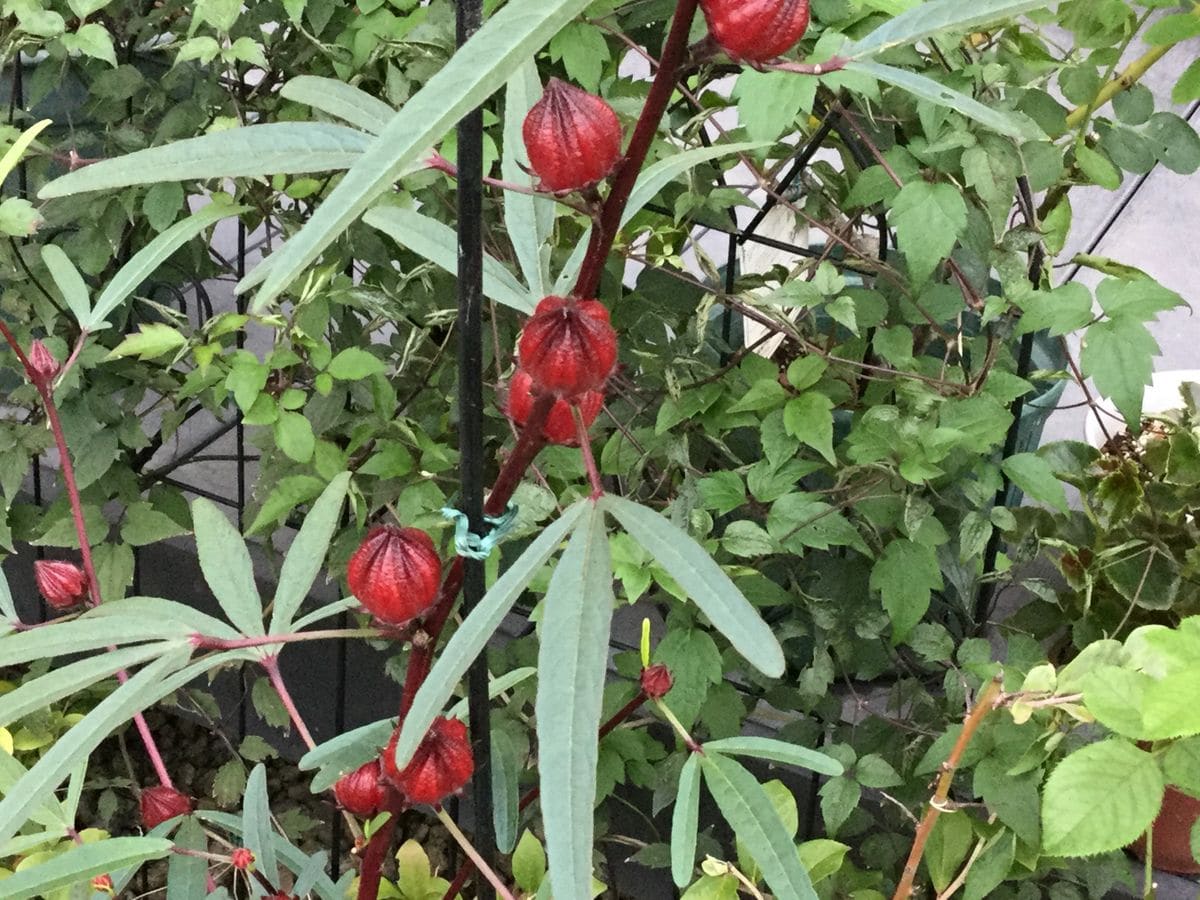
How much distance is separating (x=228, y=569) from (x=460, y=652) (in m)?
0.28

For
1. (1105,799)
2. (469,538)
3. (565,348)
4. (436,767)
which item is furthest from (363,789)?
(1105,799)

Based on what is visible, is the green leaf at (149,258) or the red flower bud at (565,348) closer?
the red flower bud at (565,348)

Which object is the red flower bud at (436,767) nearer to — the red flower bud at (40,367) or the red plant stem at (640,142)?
the red plant stem at (640,142)

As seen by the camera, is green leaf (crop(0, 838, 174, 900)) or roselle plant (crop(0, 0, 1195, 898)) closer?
roselle plant (crop(0, 0, 1195, 898))

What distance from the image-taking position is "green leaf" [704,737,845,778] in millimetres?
569

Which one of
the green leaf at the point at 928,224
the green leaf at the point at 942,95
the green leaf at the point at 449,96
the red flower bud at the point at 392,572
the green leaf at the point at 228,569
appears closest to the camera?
Result: the green leaf at the point at 449,96

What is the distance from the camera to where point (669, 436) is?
968 millimetres

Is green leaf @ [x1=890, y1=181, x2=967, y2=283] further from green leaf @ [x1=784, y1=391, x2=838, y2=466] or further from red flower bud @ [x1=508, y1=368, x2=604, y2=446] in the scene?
red flower bud @ [x1=508, y1=368, x2=604, y2=446]

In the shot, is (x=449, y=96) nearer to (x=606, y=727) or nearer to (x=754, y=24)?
(x=754, y=24)

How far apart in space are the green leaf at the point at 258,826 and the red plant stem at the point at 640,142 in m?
0.43

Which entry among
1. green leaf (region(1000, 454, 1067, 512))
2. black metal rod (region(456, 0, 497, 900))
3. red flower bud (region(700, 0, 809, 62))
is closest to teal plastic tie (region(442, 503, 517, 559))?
black metal rod (region(456, 0, 497, 900))

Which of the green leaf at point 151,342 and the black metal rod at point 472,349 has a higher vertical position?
the black metal rod at point 472,349

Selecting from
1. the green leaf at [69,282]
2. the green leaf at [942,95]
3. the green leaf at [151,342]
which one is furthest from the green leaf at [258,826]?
the green leaf at [942,95]

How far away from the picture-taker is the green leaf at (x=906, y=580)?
911mm
